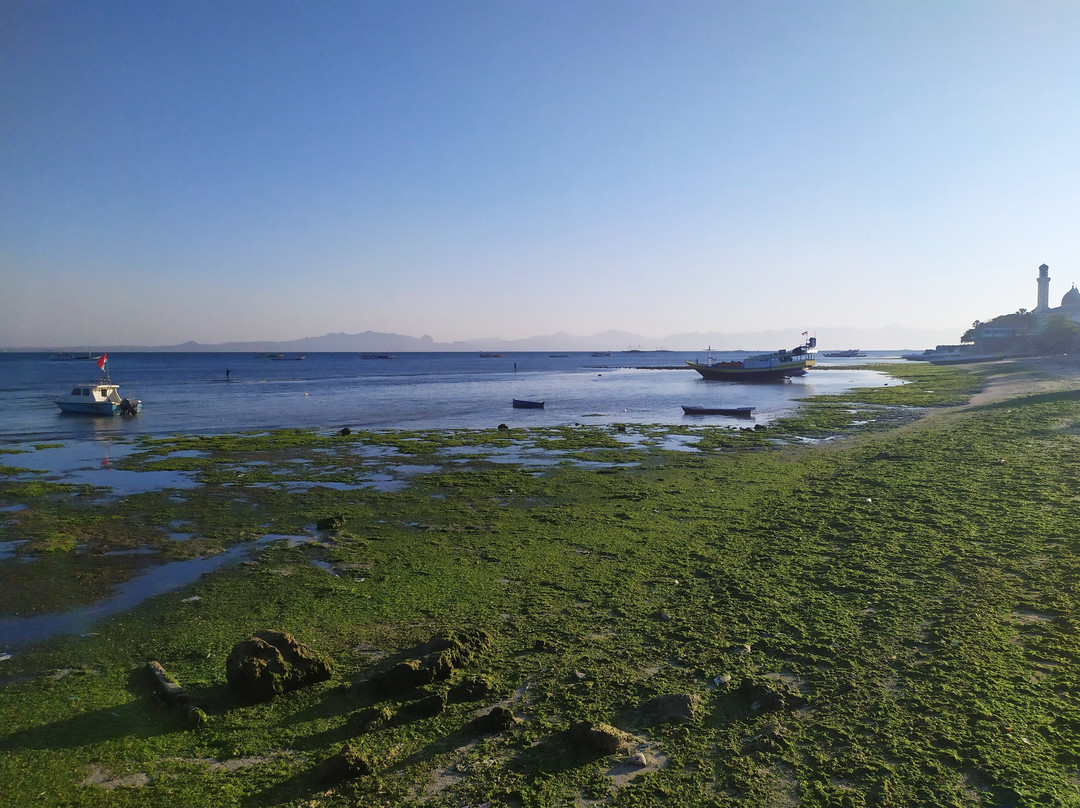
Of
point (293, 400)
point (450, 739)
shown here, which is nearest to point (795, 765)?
point (450, 739)

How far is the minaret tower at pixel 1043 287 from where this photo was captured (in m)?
153

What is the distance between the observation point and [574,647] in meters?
8.35

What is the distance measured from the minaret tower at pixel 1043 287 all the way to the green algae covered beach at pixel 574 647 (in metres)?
173

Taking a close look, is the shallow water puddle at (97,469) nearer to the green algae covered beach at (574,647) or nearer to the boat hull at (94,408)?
the green algae covered beach at (574,647)

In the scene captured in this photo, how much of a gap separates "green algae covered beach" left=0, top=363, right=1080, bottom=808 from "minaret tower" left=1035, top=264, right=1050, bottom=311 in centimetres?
17318

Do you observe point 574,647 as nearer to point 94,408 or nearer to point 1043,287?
point 94,408

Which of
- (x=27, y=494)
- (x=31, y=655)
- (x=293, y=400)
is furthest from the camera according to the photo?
(x=293, y=400)

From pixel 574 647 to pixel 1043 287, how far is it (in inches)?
7547

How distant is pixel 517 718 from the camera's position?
6684 mm

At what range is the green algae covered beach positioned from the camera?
5.78 metres

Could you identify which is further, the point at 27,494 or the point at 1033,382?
the point at 1033,382

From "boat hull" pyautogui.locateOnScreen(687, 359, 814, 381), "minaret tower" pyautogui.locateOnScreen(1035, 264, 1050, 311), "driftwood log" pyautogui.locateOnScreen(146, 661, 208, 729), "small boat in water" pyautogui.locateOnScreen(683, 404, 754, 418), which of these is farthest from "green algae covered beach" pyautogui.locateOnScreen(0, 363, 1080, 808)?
"minaret tower" pyautogui.locateOnScreen(1035, 264, 1050, 311)

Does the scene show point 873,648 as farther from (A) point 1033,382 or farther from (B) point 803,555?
(A) point 1033,382

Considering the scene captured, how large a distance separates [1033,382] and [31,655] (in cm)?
6703
